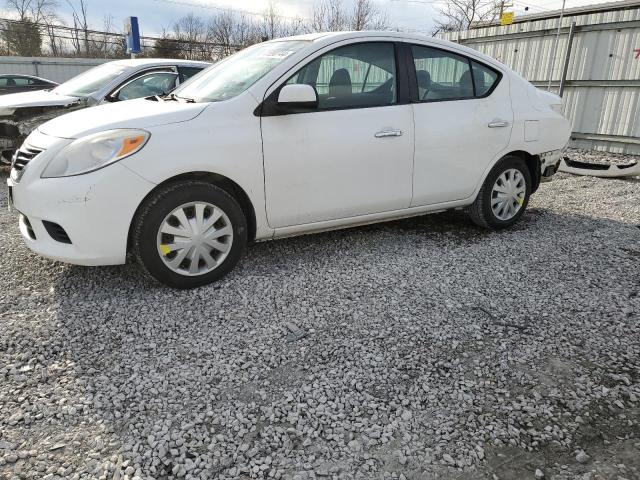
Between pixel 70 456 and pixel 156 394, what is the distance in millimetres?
470

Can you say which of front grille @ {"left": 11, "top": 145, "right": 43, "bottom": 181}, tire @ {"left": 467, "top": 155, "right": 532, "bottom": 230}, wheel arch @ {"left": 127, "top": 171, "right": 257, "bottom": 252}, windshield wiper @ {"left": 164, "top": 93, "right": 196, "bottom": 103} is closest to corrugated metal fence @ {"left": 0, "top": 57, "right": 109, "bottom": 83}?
windshield wiper @ {"left": 164, "top": 93, "right": 196, "bottom": 103}

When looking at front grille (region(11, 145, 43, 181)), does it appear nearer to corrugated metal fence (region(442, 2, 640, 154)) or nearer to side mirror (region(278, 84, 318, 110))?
side mirror (region(278, 84, 318, 110))

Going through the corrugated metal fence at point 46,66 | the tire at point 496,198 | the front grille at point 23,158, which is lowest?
the tire at point 496,198

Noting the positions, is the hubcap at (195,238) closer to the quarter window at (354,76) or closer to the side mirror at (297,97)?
the side mirror at (297,97)

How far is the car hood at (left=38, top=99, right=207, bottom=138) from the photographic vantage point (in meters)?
3.30

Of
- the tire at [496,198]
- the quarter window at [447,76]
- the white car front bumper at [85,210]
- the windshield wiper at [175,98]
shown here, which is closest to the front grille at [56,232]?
the white car front bumper at [85,210]

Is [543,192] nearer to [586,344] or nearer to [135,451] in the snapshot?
[586,344]

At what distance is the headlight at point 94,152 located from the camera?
10.4 feet

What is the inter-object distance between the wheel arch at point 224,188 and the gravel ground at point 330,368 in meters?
0.41

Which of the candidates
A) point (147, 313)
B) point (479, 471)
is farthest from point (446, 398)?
point (147, 313)

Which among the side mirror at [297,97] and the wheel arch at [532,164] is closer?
the side mirror at [297,97]

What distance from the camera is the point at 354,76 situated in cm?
397

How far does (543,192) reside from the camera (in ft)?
22.5

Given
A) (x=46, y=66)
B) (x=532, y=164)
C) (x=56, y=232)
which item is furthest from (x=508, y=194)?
(x=46, y=66)
